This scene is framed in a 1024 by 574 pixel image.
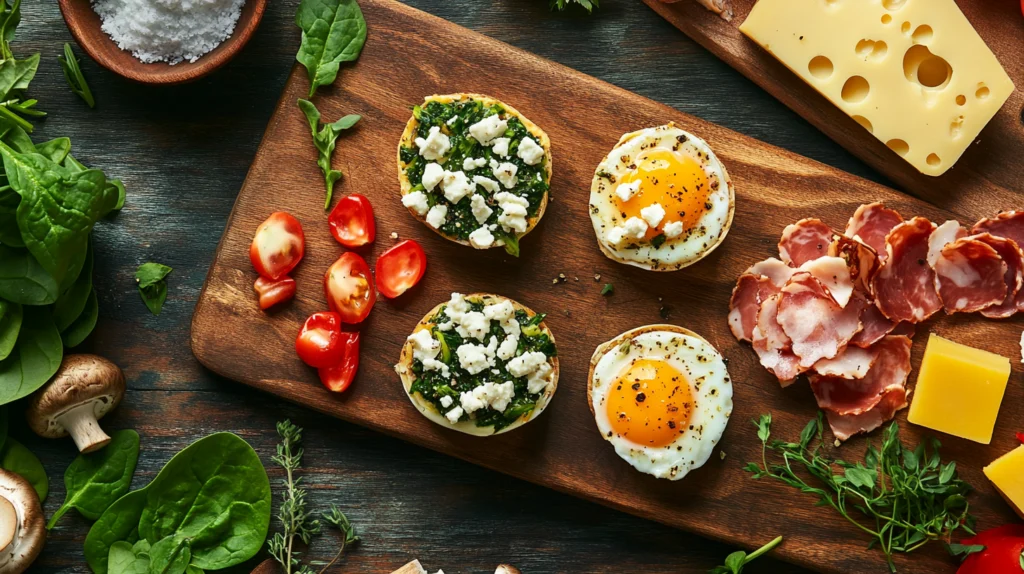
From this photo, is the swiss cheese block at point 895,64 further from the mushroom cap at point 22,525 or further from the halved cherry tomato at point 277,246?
the mushroom cap at point 22,525

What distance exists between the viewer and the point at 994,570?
128 inches

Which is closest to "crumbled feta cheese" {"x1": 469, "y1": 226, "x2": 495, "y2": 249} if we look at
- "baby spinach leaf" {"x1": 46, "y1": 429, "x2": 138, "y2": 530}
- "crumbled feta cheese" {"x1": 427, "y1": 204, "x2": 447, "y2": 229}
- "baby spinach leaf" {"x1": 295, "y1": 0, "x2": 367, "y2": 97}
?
"crumbled feta cheese" {"x1": 427, "y1": 204, "x2": 447, "y2": 229}

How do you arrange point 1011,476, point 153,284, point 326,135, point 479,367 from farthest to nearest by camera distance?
point 153,284 < point 326,135 < point 1011,476 < point 479,367

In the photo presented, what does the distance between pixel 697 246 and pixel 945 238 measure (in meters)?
1.18

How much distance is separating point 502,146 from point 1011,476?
2.65 metres

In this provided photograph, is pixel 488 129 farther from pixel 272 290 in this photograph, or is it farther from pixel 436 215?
pixel 272 290

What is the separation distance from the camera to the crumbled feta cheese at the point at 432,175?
3254 mm

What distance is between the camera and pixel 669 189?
130 inches

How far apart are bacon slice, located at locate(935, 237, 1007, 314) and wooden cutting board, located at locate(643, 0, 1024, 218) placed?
278mm

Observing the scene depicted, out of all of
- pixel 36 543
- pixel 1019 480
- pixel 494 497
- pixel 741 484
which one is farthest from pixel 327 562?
pixel 1019 480

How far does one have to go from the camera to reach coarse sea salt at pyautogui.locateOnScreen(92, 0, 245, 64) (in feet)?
10.9

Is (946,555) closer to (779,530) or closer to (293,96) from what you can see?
(779,530)

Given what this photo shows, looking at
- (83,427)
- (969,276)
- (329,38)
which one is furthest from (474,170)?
(969,276)

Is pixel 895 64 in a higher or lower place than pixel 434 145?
higher
